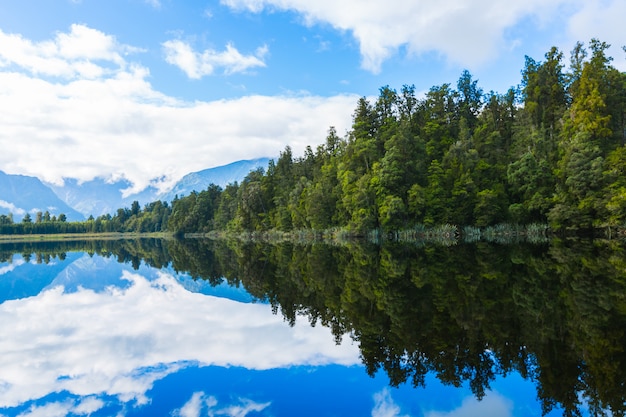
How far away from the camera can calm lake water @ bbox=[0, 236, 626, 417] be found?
721cm

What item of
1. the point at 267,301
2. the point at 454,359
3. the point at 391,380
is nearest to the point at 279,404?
the point at 391,380

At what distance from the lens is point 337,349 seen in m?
10.1

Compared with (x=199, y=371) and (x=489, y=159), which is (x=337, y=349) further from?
(x=489, y=159)

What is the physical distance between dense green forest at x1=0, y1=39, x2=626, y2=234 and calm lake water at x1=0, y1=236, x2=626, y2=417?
3571 cm

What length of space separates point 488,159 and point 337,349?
59.1 m

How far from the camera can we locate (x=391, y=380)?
8.01 m

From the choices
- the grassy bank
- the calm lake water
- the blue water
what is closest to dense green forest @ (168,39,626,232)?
the calm lake water

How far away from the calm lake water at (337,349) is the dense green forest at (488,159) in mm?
35713

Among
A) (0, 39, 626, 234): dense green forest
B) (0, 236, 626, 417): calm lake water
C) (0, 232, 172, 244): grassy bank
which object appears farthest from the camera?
(0, 232, 172, 244): grassy bank

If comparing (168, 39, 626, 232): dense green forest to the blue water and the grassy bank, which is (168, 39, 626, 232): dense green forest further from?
the grassy bank

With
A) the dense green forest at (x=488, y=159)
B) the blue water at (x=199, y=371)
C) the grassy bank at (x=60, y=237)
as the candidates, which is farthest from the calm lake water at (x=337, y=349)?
the grassy bank at (x=60, y=237)

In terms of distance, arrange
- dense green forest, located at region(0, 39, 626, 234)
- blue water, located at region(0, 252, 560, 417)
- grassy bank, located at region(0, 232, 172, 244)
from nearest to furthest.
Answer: blue water, located at region(0, 252, 560, 417)
dense green forest, located at region(0, 39, 626, 234)
grassy bank, located at region(0, 232, 172, 244)

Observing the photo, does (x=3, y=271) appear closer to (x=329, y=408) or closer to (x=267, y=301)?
(x=267, y=301)

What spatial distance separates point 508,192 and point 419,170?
11.9m
